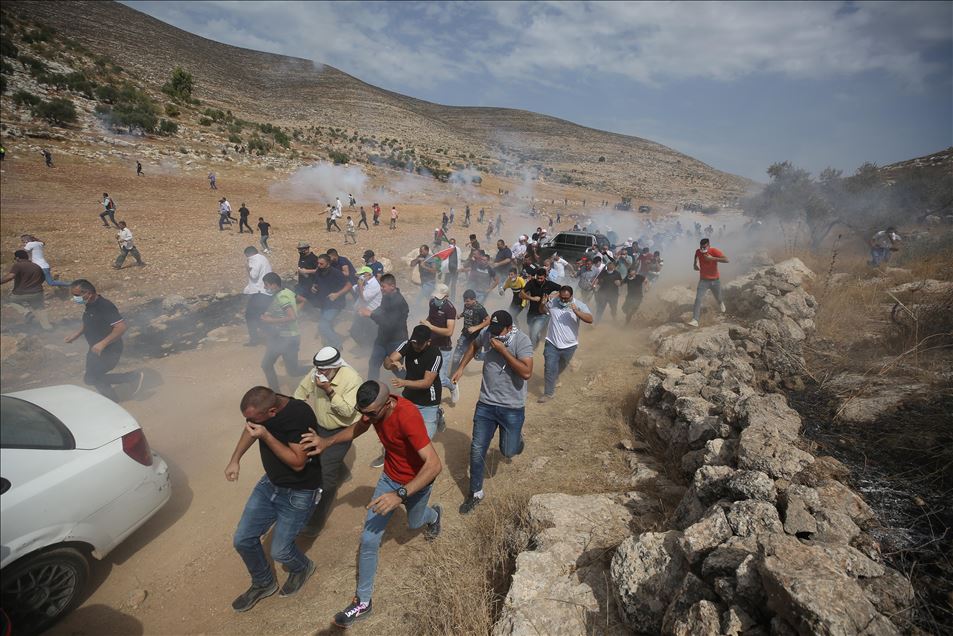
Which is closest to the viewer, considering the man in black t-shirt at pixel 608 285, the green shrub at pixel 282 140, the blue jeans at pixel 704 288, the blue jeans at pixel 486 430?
the blue jeans at pixel 486 430

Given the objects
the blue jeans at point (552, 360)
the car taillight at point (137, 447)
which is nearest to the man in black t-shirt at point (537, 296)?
the blue jeans at point (552, 360)

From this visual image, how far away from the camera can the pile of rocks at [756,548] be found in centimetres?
179

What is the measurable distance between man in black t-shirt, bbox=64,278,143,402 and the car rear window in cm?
205

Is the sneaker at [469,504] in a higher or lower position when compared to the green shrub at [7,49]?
lower

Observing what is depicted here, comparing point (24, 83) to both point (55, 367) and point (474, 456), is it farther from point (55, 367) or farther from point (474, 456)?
point (474, 456)

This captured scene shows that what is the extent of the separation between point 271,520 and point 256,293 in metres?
4.07

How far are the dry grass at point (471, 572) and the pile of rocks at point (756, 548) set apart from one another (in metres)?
0.89

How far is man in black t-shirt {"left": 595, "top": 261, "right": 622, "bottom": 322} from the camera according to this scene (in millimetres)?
8742

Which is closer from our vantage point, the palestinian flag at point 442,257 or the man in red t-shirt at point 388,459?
the man in red t-shirt at point 388,459

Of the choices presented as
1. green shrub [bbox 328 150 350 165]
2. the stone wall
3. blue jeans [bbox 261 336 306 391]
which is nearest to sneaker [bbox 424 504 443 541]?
the stone wall

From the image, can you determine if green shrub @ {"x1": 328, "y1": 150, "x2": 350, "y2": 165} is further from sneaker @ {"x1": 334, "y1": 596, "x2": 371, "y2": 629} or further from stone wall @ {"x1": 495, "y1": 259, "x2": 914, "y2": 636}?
sneaker @ {"x1": 334, "y1": 596, "x2": 371, "y2": 629}

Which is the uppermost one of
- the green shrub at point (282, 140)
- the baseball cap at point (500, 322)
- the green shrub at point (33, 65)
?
the green shrub at point (33, 65)

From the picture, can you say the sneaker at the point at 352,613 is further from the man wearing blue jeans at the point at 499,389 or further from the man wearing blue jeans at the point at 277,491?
the man wearing blue jeans at the point at 499,389

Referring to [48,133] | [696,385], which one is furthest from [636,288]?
[48,133]
